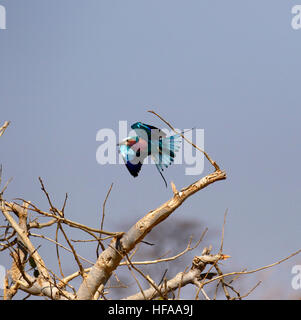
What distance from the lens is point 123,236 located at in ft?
9.86

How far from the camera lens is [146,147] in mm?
3027

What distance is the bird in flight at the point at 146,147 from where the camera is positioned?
3.01 metres

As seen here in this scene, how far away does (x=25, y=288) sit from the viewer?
3.61m

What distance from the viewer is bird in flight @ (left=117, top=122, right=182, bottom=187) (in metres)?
3.01

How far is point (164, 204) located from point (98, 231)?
0.40 m

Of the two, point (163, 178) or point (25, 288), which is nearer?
point (163, 178)
